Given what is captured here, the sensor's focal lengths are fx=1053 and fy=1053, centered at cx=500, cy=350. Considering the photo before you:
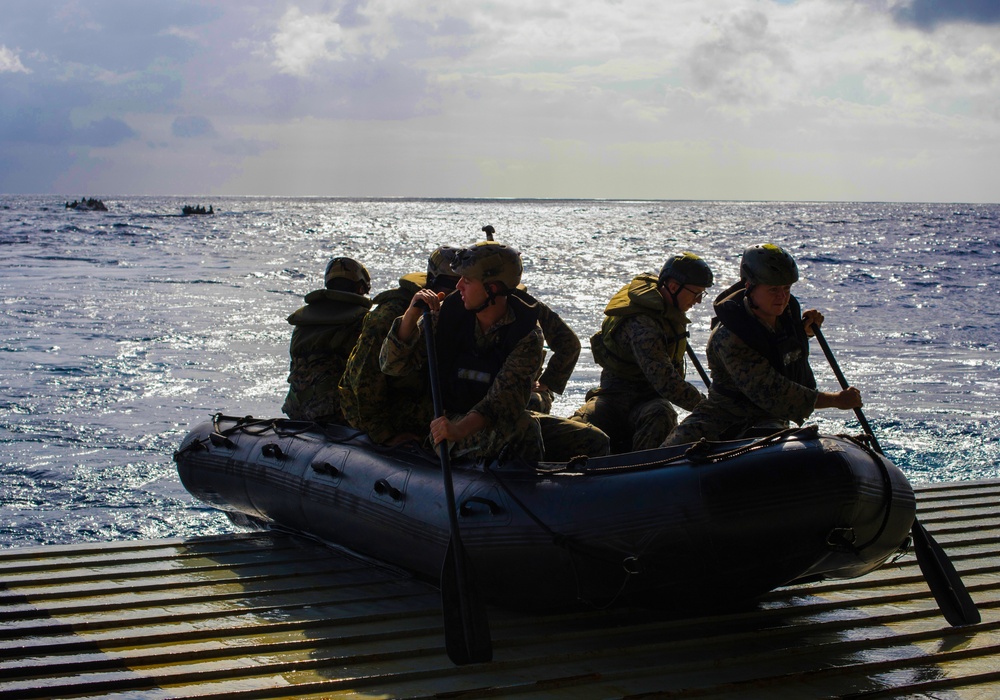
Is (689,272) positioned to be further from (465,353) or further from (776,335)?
(465,353)

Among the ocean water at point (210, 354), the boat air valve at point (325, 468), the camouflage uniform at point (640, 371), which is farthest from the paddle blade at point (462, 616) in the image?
the ocean water at point (210, 354)

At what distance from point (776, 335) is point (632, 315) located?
1.07 m

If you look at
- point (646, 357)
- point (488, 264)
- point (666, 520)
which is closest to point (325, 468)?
point (488, 264)

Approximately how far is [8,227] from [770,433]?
5939cm

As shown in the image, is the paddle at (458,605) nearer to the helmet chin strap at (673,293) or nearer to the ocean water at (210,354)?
the helmet chin strap at (673,293)

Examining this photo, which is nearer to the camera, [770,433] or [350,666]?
[350,666]

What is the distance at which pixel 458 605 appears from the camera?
174 inches

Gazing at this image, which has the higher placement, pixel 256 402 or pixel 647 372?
pixel 647 372

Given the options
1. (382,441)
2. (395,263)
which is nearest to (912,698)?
(382,441)

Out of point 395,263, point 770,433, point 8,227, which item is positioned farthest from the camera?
point 8,227

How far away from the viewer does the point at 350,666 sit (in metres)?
4.30

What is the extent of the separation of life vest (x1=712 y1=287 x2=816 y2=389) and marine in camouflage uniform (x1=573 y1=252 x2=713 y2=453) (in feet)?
2.18

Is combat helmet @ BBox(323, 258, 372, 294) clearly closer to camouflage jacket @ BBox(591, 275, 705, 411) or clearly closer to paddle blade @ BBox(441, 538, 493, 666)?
camouflage jacket @ BBox(591, 275, 705, 411)

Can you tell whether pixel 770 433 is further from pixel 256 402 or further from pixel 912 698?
pixel 256 402
